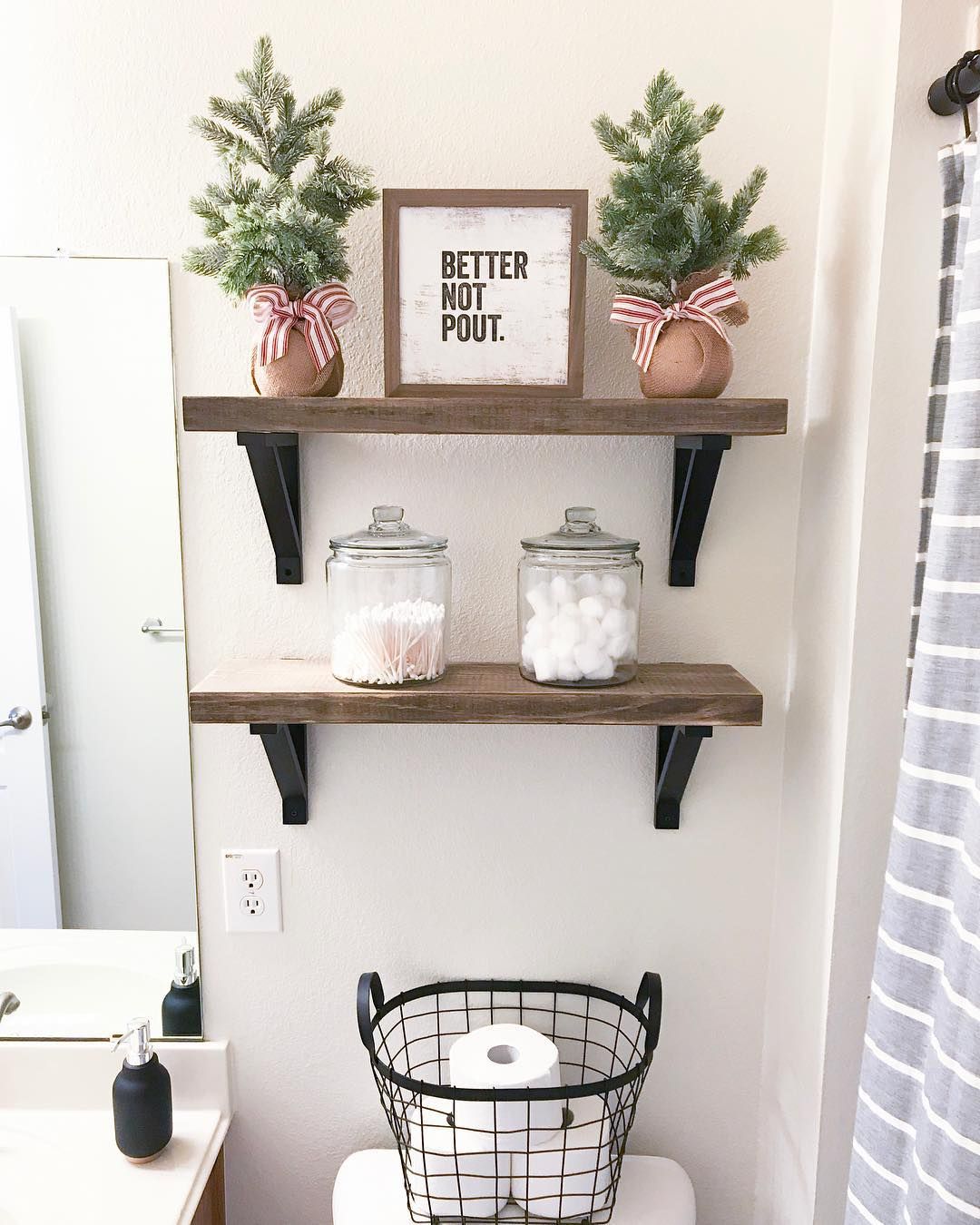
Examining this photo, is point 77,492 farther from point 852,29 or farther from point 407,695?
point 852,29

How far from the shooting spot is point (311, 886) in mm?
1144

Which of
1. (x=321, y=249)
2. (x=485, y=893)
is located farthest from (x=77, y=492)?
(x=485, y=893)

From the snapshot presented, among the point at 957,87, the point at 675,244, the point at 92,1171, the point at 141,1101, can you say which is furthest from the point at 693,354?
the point at 92,1171

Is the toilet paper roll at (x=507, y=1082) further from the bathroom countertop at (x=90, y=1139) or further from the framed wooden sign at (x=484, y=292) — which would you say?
the framed wooden sign at (x=484, y=292)

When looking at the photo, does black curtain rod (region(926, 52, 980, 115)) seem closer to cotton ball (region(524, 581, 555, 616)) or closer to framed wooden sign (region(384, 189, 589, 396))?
framed wooden sign (region(384, 189, 589, 396))

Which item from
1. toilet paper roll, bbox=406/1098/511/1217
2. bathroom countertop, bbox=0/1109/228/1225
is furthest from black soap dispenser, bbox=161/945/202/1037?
toilet paper roll, bbox=406/1098/511/1217

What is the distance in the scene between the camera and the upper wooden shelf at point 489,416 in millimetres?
895

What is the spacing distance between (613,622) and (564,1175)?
1.99ft

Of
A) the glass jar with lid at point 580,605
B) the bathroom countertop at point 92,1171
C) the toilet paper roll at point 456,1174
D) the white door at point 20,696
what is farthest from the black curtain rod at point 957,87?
the bathroom countertop at point 92,1171

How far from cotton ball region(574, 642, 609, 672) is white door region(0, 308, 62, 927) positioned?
662 mm

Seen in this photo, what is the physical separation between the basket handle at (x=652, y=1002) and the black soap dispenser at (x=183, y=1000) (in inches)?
21.8

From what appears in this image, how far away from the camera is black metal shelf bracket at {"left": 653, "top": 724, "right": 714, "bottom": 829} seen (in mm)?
1027

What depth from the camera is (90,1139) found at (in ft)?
3.67

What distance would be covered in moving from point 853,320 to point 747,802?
0.57 m
